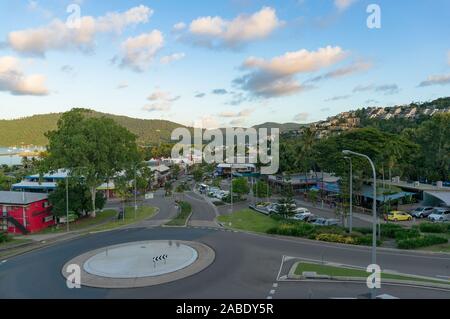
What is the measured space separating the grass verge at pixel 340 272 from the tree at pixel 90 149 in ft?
107

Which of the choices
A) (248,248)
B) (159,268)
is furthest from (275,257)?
(159,268)

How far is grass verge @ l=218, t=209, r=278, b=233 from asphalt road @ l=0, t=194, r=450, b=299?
120 inches

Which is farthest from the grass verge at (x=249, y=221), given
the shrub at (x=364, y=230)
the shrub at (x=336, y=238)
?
the shrub at (x=364, y=230)

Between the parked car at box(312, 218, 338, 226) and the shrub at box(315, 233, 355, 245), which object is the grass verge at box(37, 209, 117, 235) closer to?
the parked car at box(312, 218, 338, 226)

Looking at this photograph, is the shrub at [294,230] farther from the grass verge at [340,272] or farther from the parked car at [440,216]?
the parked car at [440,216]

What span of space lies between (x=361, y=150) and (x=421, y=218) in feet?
47.3

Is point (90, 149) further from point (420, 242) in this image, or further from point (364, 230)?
point (420, 242)

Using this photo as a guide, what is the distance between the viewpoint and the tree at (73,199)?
47.6 metres

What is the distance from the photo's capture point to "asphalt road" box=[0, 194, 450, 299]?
21438mm

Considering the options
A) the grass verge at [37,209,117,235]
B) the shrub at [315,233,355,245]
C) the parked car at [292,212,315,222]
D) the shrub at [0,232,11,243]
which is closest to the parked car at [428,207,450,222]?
the parked car at [292,212,315,222]

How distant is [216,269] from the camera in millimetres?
26141

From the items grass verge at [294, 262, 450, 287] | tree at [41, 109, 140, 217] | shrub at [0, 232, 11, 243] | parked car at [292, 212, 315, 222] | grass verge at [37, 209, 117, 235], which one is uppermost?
tree at [41, 109, 140, 217]

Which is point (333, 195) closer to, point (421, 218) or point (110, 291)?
point (421, 218)

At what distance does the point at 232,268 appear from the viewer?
26.2 metres
